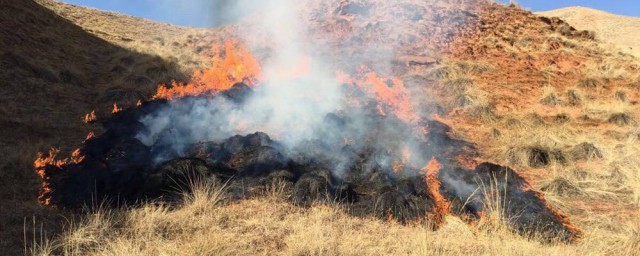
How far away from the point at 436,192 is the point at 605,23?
52.1m

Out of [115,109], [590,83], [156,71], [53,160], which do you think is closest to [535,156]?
[590,83]

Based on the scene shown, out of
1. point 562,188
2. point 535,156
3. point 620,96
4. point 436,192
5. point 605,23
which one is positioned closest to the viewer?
point 436,192

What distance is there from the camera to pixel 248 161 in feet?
25.4

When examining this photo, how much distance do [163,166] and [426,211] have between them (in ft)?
14.0

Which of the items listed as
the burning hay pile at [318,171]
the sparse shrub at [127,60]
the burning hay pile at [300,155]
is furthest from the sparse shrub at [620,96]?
the sparse shrub at [127,60]

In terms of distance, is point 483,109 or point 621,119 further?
point 483,109

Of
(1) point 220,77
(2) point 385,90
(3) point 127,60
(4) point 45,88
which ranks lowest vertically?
(2) point 385,90

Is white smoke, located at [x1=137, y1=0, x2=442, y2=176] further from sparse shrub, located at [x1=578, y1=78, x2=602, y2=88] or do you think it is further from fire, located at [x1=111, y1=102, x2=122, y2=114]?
sparse shrub, located at [x1=578, y1=78, x2=602, y2=88]

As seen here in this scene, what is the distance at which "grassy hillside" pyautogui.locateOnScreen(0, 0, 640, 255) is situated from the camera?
4.88 m

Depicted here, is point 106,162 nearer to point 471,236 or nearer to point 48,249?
point 48,249

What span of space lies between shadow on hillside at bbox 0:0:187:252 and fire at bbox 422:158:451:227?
505cm

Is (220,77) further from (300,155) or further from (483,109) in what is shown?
(483,109)

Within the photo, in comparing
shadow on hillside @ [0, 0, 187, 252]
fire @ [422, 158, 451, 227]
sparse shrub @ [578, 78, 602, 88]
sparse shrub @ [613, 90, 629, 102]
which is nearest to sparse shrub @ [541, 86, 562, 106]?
sparse shrub @ [578, 78, 602, 88]

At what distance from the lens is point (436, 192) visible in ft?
23.3
